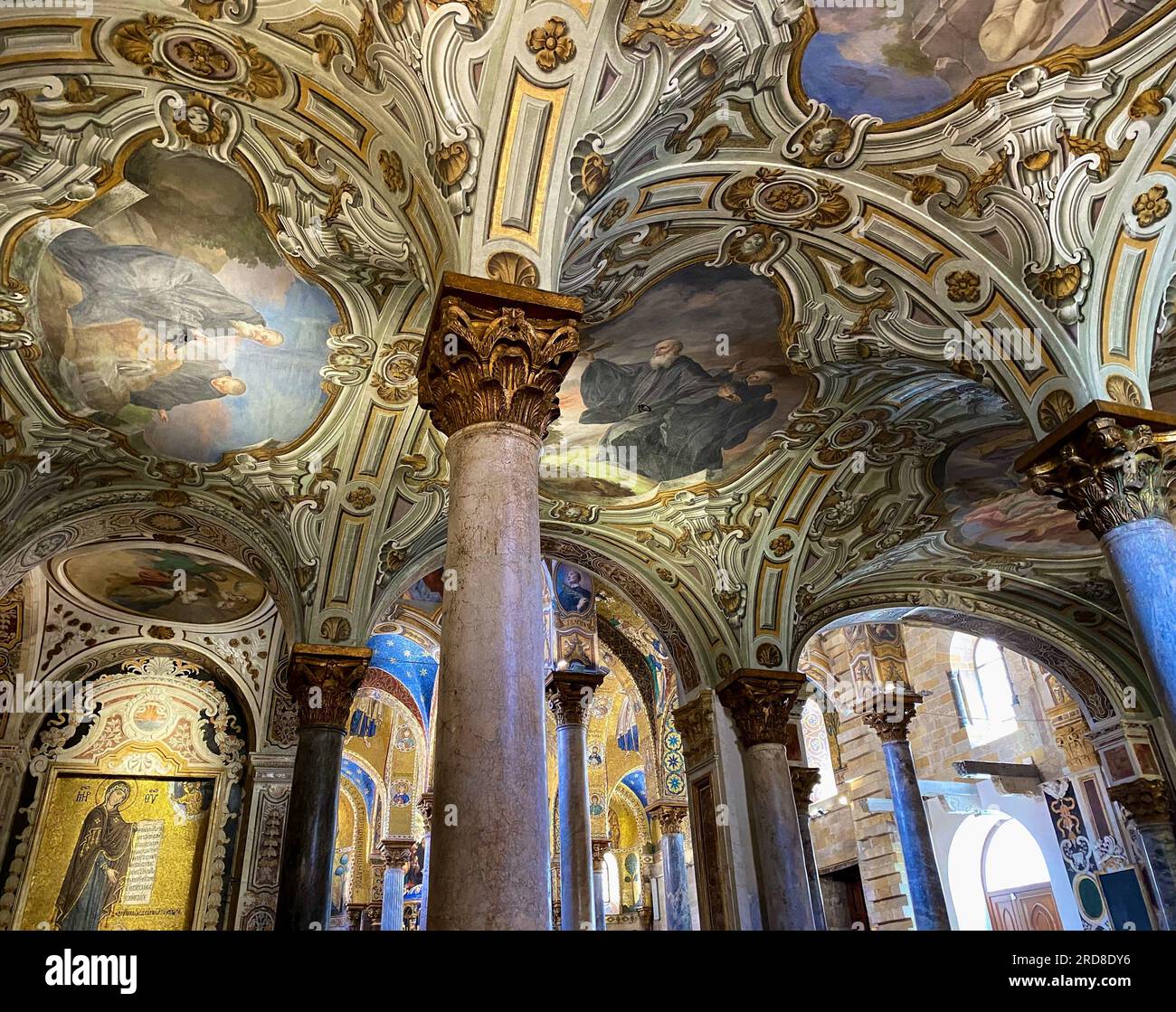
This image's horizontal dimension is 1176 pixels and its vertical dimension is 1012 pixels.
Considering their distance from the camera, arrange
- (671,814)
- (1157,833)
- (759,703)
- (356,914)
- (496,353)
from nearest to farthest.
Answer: (496,353), (759,703), (1157,833), (671,814), (356,914)

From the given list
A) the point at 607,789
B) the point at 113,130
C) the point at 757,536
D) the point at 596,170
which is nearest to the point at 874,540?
the point at 757,536

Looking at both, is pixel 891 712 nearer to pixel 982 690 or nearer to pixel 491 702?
pixel 982 690

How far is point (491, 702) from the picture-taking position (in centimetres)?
341

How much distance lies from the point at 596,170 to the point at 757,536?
6031 millimetres

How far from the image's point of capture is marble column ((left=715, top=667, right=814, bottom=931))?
8.77m

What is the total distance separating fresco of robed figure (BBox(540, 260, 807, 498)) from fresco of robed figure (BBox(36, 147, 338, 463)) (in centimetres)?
247

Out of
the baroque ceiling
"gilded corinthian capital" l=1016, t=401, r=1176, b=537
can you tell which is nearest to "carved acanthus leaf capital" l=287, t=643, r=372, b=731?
the baroque ceiling

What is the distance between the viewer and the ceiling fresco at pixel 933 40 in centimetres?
Result: 534

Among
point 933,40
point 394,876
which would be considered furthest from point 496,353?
point 394,876

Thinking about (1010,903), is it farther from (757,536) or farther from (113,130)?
(113,130)

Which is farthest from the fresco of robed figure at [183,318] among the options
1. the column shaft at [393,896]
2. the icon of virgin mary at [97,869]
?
the column shaft at [393,896]

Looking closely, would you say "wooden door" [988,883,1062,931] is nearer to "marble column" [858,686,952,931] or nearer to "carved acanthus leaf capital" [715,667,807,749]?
"marble column" [858,686,952,931]

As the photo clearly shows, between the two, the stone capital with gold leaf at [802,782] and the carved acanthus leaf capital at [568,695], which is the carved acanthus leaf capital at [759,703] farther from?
the carved acanthus leaf capital at [568,695]

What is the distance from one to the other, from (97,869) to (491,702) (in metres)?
10.5
